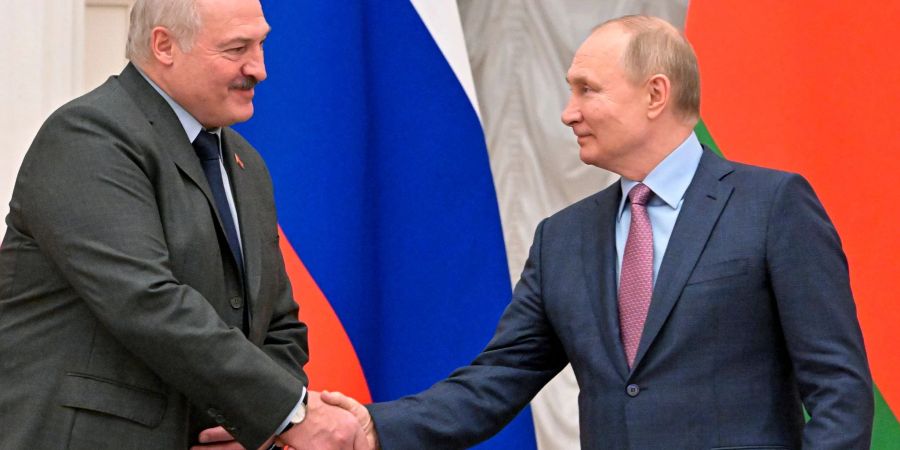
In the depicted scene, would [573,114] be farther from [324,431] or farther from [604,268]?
[324,431]

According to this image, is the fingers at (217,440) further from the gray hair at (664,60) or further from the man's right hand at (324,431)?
the gray hair at (664,60)

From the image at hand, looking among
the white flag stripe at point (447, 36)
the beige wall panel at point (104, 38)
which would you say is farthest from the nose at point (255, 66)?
the beige wall panel at point (104, 38)

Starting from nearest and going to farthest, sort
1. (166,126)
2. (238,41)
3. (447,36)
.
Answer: (166,126) → (238,41) → (447,36)

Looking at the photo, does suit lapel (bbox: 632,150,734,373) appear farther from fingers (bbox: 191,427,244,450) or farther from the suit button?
fingers (bbox: 191,427,244,450)

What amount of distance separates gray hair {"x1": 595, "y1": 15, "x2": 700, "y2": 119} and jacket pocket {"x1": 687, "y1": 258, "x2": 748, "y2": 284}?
393mm

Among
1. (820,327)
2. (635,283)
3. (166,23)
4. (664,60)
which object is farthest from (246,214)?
(820,327)

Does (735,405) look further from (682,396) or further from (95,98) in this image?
(95,98)

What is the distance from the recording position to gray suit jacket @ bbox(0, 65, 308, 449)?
103 inches

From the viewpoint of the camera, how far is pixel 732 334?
267 centimetres

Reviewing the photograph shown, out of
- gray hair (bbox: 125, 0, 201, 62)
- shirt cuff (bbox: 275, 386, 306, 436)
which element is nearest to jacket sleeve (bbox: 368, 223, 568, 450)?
shirt cuff (bbox: 275, 386, 306, 436)

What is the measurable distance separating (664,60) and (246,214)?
958 millimetres

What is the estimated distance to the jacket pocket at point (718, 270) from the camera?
2.69 m

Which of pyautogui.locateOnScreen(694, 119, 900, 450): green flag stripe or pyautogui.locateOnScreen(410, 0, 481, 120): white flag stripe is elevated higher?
pyautogui.locateOnScreen(410, 0, 481, 120): white flag stripe

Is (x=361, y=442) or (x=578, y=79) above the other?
(x=578, y=79)
